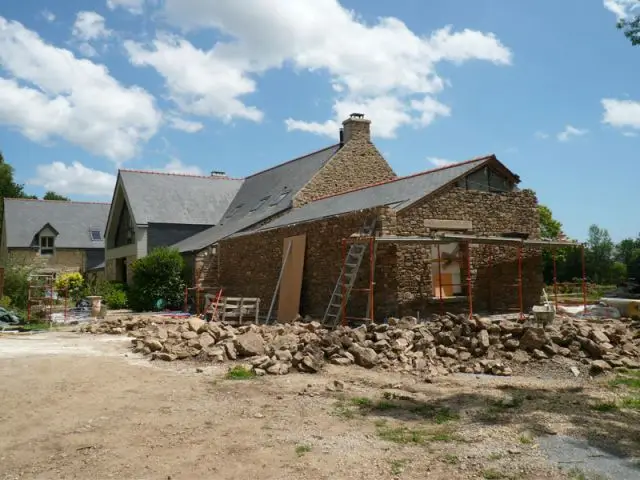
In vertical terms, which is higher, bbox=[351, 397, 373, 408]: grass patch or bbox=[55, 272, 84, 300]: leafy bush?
bbox=[55, 272, 84, 300]: leafy bush

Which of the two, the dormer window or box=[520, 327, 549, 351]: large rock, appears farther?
the dormer window

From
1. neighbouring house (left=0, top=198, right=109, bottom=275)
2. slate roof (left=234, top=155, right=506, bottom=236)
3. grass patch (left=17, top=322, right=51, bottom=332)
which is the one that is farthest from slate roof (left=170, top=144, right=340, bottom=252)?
neighbouring house (left=0, top=198, right=109, bottom=275)

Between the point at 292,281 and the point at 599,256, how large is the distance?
4876 centimetres

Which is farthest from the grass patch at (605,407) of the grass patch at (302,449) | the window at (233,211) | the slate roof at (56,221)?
the slate roof at (56,221)

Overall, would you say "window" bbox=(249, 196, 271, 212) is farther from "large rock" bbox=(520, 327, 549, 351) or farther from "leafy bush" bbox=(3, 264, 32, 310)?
"large rock" bbox=(520, 327, 549, 351)

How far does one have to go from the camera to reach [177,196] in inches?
1130

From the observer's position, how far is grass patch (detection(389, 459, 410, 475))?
15.6 ft

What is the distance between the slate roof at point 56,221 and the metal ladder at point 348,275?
24840 mm

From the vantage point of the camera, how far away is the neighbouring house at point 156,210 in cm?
2655

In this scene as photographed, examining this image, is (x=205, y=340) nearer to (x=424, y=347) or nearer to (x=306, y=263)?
Answer: (x=424, y=347)

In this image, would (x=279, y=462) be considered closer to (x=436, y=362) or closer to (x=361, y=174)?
(x=436, y=362)

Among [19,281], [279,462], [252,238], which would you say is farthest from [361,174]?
[279,462]

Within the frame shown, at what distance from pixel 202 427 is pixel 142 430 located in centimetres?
61

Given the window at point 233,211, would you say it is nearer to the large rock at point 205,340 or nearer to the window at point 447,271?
the window at point 447,271
